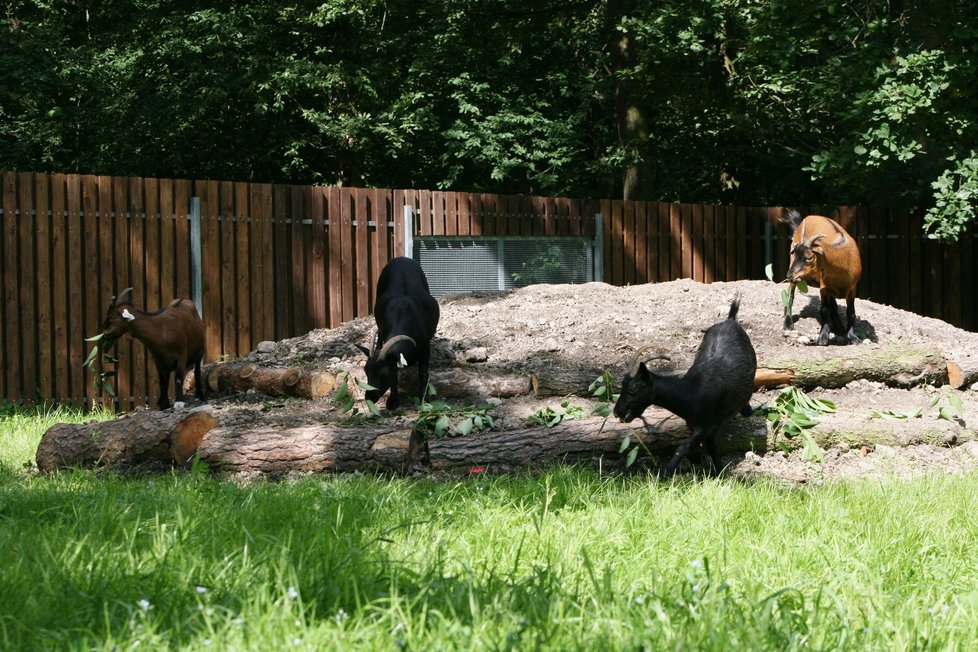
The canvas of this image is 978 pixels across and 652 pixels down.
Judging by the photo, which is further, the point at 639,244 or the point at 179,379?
the point at 639,244

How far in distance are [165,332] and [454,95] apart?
14099 millimetres

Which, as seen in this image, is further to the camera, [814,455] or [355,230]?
[355,230]

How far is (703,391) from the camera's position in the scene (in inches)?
277

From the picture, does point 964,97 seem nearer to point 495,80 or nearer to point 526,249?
point 526,249

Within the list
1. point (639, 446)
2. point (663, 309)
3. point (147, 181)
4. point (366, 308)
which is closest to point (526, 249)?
point (366, 308)

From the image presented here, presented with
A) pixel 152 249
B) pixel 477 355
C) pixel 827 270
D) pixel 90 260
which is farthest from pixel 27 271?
pixel 827 270

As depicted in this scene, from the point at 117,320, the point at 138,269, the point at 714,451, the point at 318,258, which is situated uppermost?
the point at 318,258

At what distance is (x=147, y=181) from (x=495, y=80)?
13.5 m

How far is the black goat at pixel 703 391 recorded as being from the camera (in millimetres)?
6777

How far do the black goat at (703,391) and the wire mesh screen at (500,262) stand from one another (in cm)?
669

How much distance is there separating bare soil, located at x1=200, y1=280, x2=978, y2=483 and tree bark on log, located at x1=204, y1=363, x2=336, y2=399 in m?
0.16

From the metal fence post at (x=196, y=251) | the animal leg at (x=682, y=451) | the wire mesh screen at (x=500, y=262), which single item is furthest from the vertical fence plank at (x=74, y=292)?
the animal leg at (x=682, y=451)

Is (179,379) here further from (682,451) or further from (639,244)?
(639,244)

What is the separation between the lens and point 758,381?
8711 millimetres
